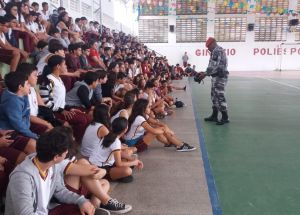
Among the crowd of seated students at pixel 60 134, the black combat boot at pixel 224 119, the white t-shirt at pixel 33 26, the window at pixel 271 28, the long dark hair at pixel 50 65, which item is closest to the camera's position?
the crowd of seated students at pixel 60 134

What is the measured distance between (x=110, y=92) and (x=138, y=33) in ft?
50.1

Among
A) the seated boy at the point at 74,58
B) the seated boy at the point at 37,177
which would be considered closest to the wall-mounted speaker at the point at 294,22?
the seated boy at the point at 74,58

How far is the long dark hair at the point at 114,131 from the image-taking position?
274 cm

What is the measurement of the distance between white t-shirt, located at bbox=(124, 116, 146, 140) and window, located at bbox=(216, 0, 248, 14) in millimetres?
16497

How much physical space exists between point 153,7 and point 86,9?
7830 millimetres

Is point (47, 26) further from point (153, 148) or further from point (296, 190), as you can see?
point (296, 190)

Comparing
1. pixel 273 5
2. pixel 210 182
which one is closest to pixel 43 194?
pixel 210 182

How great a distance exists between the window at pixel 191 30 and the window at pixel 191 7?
40cm

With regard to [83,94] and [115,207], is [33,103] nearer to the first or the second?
[83,94]

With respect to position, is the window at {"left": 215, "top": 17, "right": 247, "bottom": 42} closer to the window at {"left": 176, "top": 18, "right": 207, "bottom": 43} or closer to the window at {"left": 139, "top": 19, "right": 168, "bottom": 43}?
the window at {"left": 176, "top": 18, "right": 207, "bottom": 43}

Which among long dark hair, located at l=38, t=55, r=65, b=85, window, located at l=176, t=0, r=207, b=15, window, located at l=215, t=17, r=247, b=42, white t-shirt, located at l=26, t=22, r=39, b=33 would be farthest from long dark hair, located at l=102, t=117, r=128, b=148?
window, located at l=215, t=17, r=247, b=42

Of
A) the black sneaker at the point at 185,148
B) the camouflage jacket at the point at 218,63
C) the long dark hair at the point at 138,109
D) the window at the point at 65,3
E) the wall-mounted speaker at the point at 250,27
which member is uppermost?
the wall-mounted speaker at the point at 250,27

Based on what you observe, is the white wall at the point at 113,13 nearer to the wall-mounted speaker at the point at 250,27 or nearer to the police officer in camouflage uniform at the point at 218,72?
the police officer in camouflage uniform at the point at 218,72

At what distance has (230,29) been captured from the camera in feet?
63.0
